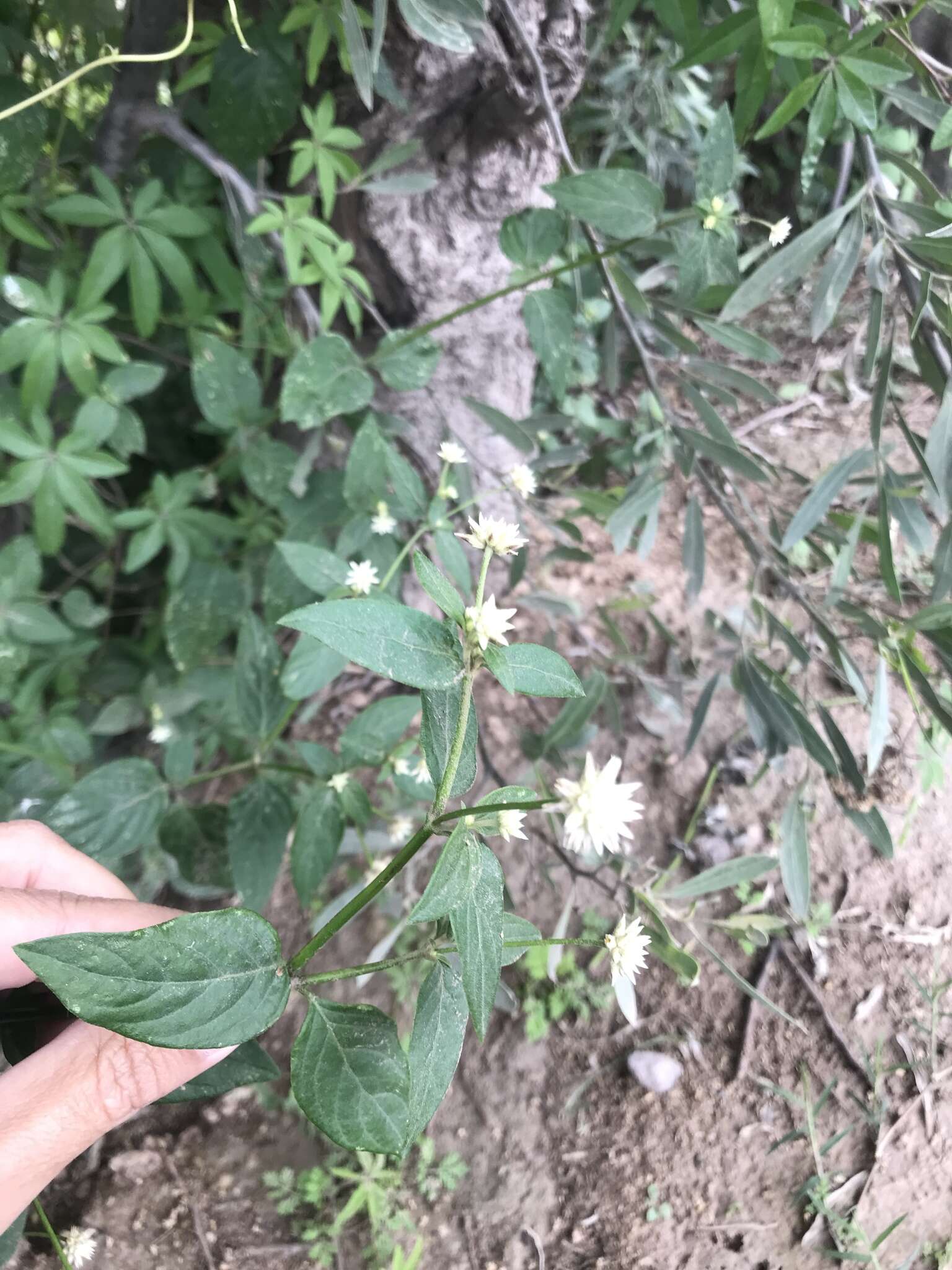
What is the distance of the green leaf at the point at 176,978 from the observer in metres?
0.40

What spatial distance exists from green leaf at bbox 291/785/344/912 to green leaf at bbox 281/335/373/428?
0.47 meters

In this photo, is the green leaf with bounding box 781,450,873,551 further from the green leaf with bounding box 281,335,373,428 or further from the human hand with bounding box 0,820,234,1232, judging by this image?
the human hand with bounding box 0,820,234,1232

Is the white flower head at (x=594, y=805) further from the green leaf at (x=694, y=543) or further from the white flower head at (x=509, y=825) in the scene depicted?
the green leaf at (x=694, y=543)

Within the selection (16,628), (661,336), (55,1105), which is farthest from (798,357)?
(55,1105)

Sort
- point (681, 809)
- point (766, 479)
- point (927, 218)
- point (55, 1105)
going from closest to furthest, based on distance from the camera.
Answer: point (55, 1105) < point (927, 218) < point (766, 479) < point (681, 809)

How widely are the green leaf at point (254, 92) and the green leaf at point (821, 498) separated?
88 cm

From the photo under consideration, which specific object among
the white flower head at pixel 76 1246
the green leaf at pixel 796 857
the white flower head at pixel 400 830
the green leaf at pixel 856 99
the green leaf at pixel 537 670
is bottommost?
the white flower head at pixel 76 1246

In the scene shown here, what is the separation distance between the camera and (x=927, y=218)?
2.68ft

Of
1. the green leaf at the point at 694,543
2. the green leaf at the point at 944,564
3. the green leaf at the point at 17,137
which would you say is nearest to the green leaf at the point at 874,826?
the green leaf at the point at 944,564

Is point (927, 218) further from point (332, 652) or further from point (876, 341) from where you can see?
point (332, 652)

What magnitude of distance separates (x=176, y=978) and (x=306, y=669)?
1.53 ft

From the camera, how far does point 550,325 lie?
38.6 inches

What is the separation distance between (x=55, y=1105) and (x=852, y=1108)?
45.9 inches

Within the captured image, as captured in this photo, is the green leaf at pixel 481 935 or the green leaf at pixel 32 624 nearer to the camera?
the green leaf at pixel 481 935
